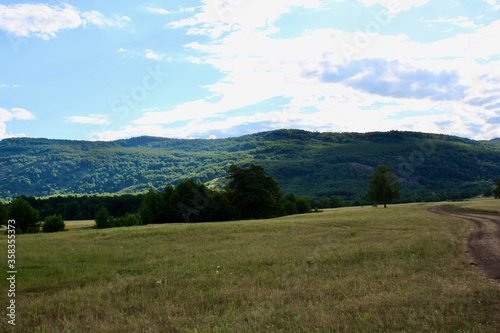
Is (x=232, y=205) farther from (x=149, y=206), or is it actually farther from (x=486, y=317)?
(x=486, y=317)

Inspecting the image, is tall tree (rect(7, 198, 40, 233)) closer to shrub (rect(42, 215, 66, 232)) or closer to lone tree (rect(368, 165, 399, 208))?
shrub (rect(42, 215, 66, 232))

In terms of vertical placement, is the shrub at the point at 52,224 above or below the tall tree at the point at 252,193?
below

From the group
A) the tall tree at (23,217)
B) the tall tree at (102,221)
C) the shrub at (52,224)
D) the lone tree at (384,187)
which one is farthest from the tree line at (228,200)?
the shrub at (52,224)

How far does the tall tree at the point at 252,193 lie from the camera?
247ft

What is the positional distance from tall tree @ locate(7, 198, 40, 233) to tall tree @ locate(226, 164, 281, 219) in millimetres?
34853

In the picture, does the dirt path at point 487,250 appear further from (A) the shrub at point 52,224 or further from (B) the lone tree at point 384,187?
(A) the shrub at point 52,224

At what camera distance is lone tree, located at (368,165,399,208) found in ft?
254

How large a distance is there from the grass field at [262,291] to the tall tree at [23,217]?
4606 cm

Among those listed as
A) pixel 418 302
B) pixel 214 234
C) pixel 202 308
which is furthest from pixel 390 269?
pixel 214 234

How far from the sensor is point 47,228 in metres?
56.8

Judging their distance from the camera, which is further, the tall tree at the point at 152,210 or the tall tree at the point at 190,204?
the tall tree at the point at 190,204

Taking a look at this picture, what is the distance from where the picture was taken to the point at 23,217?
59906 millimetres

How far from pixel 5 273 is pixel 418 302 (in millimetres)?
14749

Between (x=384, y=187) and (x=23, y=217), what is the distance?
6513cm
